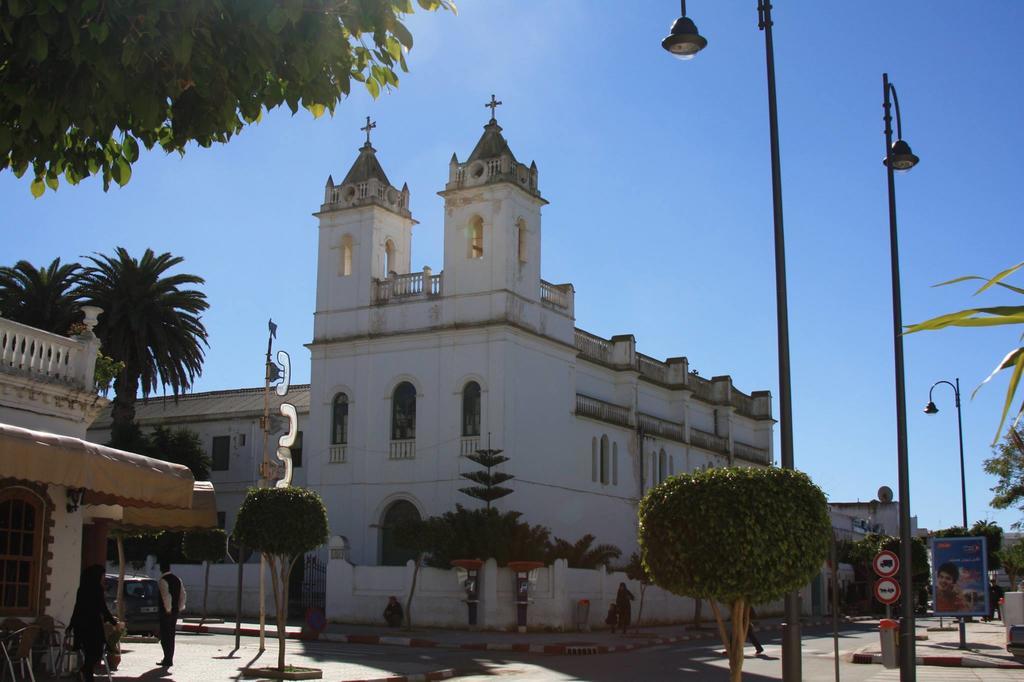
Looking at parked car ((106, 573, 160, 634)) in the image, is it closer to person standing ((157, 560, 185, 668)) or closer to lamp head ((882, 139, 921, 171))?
person standing ((157, 560, 185, 668))

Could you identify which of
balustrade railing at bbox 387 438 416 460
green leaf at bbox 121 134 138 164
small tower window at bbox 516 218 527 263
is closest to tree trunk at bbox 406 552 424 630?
balustrade railing at bbox 387 438 416 460

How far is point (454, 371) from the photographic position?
3903 centimetres

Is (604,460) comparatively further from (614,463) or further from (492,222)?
(492,222)

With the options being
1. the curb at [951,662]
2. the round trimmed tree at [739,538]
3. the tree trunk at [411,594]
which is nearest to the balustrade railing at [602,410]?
the tree trunk at [411,594]

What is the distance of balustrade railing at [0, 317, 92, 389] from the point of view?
1684cm

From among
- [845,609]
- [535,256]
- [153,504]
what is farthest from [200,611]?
[845,609]

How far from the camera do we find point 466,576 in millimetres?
33750

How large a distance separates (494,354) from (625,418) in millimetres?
9157

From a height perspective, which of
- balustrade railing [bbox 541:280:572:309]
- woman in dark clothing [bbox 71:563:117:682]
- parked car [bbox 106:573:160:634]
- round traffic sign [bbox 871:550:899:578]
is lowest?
parked car [bbox 106:573:160:634]

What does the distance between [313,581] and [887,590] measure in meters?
25.1

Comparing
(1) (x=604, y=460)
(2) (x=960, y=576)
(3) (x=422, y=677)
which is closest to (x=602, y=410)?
(1) (x=604, y=460)

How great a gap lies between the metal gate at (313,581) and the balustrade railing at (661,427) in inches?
567

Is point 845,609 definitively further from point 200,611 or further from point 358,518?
point 200,611

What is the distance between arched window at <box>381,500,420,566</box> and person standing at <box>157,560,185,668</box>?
19529 millimetres
